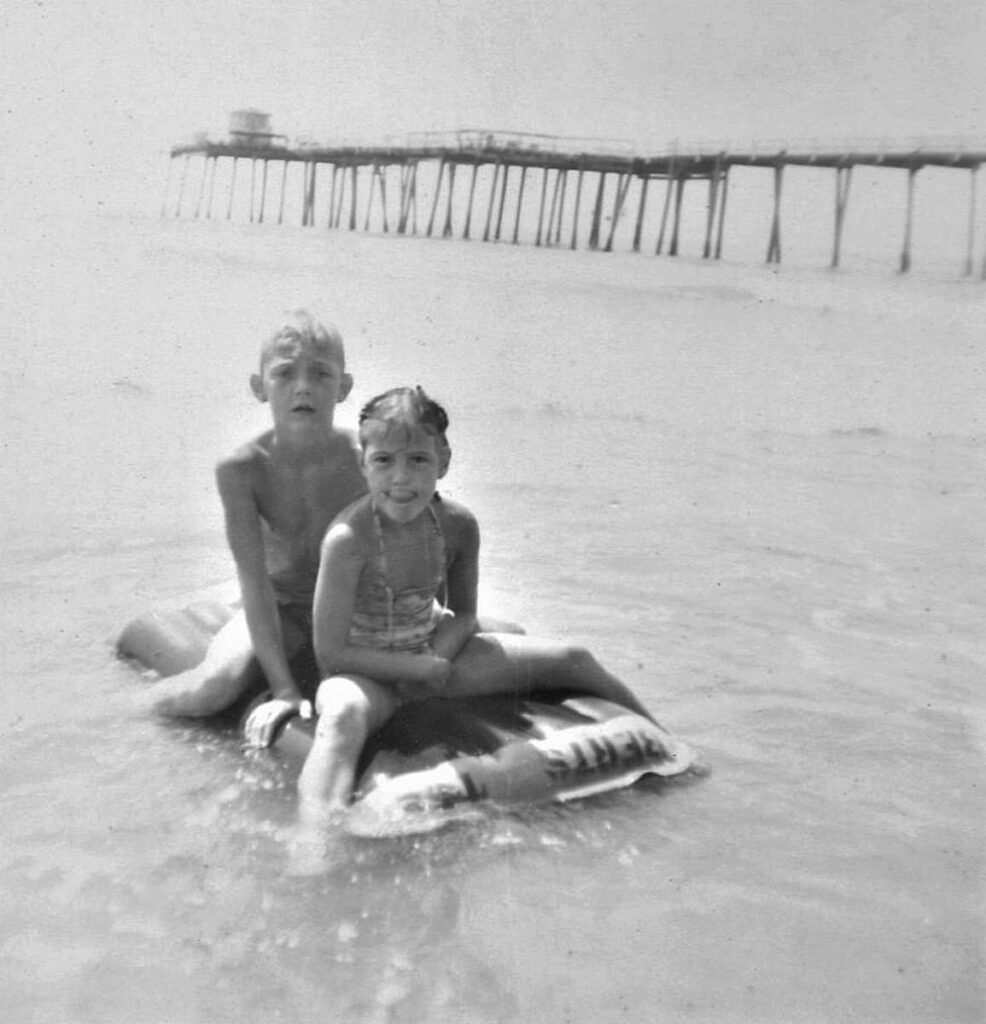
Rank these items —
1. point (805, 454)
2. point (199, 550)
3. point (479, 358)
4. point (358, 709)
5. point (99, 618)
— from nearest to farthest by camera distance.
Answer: point (358, 709) → point (99, 618) → point (199, 550) → point (805, 454) → point (479, 358)

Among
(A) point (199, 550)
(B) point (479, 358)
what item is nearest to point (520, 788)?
(A) point (199, 550)

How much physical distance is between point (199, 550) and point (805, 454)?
4.96m

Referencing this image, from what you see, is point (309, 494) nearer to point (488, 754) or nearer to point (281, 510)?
point (281, 510)

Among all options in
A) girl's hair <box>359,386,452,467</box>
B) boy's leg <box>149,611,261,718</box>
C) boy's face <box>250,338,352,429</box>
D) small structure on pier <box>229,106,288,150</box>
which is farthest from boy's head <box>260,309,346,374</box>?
small structure on pier <box>229,106,288,150</box>

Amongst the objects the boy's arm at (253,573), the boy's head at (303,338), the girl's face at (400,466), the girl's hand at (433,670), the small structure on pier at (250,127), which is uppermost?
the small structure on pier at (250,127)

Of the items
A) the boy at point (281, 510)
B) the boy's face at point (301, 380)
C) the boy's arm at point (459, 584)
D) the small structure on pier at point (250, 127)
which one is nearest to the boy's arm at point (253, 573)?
the boy at point (281, 510)

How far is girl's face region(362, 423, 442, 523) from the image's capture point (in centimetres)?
315

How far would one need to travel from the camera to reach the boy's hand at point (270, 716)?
330 centimetres

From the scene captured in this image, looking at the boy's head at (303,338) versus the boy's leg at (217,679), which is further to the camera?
the boy's leg at (217,679)

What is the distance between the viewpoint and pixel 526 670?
351 centimetres

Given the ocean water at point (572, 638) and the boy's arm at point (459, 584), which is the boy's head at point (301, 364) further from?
the ocean water at point (572, 638)

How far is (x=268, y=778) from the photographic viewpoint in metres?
3.24

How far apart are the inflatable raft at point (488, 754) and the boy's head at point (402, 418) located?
680 mm

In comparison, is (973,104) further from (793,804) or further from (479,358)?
(479,358)
